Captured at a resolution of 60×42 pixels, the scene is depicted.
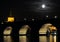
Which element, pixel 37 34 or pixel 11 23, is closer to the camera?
pixel 37 34

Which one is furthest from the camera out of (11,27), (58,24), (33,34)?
(11,27)

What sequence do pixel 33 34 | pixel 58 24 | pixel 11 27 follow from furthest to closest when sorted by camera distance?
pixel 11 27
pixel 33 34
pixel 58 24

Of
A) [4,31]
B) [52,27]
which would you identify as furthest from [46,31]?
[4,31]

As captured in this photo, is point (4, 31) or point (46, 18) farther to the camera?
point (4, 31)

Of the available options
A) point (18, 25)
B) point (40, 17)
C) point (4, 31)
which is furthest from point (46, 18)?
point (4, 31)

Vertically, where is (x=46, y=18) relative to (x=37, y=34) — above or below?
above

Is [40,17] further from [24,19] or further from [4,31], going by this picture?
[4,31]

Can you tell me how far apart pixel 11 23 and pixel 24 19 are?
868mm

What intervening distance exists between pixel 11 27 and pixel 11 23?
25 cm

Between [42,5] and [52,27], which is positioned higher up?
[42,5]

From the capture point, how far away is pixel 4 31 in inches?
651

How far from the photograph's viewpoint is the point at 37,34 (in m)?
15.0

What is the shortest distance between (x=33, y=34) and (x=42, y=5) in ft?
8.89

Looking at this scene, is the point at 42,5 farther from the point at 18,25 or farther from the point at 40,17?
the point at 18,25
